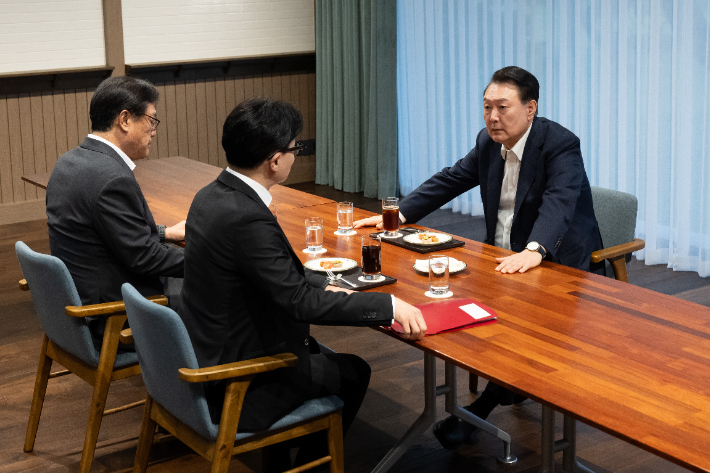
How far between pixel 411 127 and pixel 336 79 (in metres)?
0.92

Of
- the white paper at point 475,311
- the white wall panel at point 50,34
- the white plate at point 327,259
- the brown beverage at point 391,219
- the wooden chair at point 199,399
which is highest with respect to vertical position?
the white wall panel at point 50,34

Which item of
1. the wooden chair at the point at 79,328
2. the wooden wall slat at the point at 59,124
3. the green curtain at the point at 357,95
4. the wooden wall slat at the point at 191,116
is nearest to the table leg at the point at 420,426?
the wooden chair at the point at 79,328

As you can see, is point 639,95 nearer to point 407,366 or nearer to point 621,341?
point 407,366

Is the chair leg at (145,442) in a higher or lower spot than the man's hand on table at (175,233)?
lower

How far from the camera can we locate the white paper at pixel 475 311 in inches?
95.3

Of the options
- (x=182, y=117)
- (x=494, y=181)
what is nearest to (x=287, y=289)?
(x=494, y=181)

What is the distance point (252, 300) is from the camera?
2395 millimetres

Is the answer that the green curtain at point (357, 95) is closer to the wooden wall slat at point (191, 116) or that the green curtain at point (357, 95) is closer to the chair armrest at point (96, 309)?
the wooden wall slat at point (191, 116)

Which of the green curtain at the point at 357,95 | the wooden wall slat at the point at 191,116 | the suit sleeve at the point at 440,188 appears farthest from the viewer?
the wooden wall slat at the point at 191,116

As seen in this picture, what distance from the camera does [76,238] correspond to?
9.83ft

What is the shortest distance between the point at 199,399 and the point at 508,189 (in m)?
1.73

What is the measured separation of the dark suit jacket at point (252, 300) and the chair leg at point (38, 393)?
3.11ft

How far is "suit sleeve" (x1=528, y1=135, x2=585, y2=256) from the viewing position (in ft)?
10.1

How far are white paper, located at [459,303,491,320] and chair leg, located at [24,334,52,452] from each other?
159 cm
